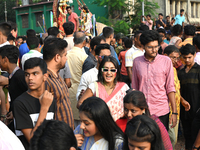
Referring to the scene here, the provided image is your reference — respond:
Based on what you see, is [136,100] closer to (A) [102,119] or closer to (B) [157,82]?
(A) [102,119]

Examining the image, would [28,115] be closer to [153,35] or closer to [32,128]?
[32,128]

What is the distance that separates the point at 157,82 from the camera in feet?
14.0

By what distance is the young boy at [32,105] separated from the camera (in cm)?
290

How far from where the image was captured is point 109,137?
106 inches

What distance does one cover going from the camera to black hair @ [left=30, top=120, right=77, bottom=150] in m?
1.86

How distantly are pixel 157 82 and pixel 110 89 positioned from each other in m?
0.80

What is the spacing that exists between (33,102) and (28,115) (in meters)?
0.15

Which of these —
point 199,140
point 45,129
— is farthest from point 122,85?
point 45,129

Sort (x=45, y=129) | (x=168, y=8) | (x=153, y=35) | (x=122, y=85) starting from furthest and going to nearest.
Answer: (x=168, y=8) < (x=153, y=35) < (x=122, y=85) < (x=45, y=129)

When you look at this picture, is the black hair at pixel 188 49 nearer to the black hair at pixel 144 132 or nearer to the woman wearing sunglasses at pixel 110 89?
the woman wearing sunglasses at pixel 110 89

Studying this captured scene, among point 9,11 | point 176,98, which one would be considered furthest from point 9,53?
point 9,11

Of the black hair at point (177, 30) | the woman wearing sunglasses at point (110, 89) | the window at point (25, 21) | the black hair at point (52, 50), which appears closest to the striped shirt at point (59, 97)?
the black hair at point (52, 50)

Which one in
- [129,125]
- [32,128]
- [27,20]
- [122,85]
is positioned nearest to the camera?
[129,125]

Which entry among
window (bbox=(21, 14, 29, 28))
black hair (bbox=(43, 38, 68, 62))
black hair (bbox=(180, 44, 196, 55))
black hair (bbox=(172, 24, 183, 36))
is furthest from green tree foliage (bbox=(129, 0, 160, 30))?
black hair (bbox=(43, 38, 68, 62))
